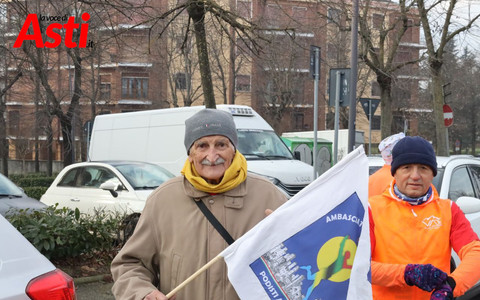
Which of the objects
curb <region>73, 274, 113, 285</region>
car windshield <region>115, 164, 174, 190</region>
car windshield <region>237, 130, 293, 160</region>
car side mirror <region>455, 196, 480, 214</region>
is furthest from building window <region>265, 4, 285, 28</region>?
car side mirror <region>455, 196, 480, 214</region>

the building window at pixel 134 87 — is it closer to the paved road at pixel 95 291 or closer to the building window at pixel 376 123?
the building window at pixel 376 123

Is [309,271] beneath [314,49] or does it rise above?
beneath

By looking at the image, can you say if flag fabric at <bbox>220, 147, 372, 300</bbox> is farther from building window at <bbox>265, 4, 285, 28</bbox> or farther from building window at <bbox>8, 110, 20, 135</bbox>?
building window at <bbox>8, 110, 20, 135</bbox>

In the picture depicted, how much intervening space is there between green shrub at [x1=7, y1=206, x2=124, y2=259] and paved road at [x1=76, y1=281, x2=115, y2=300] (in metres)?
0.45

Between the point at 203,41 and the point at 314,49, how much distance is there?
7.54 ft

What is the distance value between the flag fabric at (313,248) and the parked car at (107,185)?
22.2ft

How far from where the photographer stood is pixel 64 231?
7105 millimetres

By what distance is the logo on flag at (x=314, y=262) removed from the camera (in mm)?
2314

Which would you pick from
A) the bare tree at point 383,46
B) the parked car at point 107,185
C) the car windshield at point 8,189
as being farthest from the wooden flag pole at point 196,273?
the bare tree at point 383,46

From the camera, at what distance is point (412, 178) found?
293 centimetres

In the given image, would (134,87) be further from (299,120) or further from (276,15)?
(276,15)

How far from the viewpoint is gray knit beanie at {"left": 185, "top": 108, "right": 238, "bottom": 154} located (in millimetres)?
2588

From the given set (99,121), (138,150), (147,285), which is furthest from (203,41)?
(147,285)

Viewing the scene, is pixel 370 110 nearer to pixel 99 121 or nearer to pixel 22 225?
pixel 99 121
